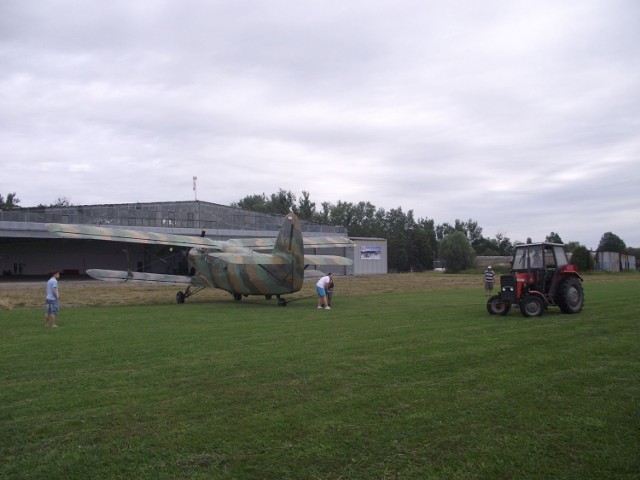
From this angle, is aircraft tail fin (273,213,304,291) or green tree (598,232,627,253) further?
green tree (598,232,627,253)

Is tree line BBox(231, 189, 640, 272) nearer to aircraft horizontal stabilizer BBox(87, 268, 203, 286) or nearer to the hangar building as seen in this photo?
the hangar building

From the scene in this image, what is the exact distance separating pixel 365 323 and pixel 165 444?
9551mm

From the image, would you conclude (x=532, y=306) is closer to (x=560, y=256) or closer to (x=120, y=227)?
(x=560, y=256)

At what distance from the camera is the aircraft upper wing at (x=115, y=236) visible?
800 inches

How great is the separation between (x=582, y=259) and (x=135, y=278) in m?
52.5

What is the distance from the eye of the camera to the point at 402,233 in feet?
379

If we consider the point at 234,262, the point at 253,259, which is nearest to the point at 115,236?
the point at 234,262

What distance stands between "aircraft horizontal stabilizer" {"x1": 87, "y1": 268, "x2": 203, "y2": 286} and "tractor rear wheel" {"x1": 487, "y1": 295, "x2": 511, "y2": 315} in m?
13.7

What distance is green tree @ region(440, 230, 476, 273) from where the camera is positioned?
84.4m

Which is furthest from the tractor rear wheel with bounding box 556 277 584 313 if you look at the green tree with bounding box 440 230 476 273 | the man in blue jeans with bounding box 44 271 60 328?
the green tree with bounding box 440 230 476 273

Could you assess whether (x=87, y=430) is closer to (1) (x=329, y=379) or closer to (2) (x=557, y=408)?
(1) (x=329, y=379)

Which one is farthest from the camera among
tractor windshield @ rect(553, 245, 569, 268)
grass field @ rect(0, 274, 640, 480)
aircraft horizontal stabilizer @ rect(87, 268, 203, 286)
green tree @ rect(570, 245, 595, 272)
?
green tree @ rect(570, 245, 595, 272)

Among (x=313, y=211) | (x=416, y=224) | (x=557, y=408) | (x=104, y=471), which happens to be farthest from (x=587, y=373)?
(x=416, y=224)

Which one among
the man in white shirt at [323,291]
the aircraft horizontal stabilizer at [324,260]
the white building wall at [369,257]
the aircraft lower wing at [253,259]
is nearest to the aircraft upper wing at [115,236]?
the aircraft lower wing at [253,259]
